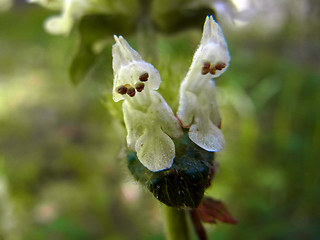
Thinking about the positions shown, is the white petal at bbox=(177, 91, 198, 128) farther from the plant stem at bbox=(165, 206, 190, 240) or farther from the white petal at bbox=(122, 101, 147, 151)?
the plant stem at bbox=(165, 206, 190, 240)

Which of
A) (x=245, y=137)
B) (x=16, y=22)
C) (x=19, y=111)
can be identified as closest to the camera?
(x=245, y=137)

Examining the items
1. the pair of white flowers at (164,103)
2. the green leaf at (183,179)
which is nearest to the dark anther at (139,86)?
the pair of white flowers at (164,103)

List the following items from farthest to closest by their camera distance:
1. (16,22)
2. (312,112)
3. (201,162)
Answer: (16,22)
(312,112)
(201,162)

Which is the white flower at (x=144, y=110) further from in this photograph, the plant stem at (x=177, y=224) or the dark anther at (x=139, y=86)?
the plant stem at (x=177, y=224)

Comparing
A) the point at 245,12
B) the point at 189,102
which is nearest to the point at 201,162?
the point at 189,102

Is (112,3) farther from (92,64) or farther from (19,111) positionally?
(19,111)

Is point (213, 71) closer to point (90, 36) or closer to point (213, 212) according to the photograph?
point (213, 212)

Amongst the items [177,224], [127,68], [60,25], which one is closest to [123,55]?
[127,68]

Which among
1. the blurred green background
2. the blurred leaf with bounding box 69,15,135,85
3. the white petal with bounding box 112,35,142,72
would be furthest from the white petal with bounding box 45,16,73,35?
the white petal with bounding box 112,35,142,72
